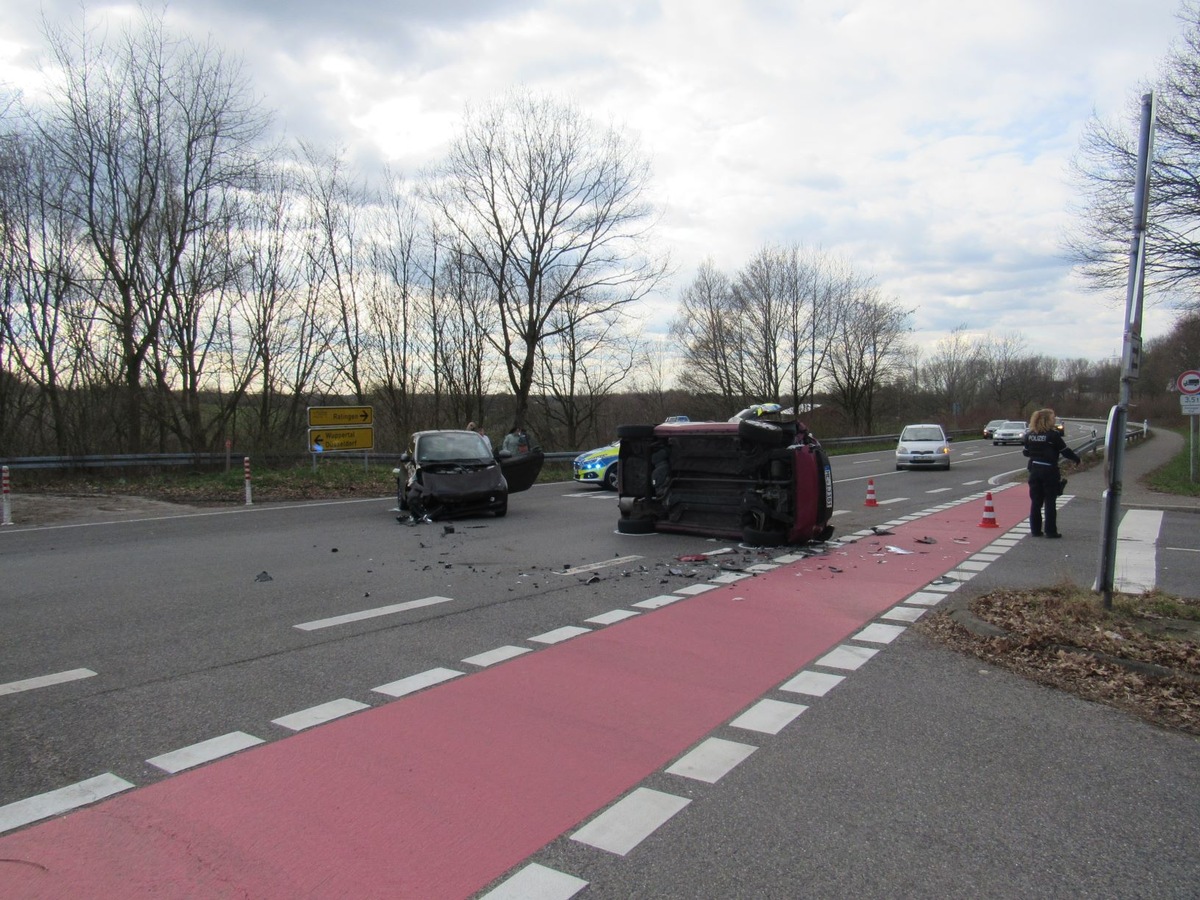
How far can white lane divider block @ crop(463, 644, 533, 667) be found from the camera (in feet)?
18.0

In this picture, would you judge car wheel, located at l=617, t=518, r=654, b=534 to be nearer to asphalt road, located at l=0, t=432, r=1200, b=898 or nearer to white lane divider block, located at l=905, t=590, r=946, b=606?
asphalt road, located at l=0, t=432, r=1200, b=898

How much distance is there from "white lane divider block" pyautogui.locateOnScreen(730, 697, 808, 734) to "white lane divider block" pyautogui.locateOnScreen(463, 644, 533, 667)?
1.83 metres

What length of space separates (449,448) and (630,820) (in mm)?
12626

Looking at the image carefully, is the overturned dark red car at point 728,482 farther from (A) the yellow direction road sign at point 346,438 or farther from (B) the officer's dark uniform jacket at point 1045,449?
(A) the yellow direction road sign at point 346,438

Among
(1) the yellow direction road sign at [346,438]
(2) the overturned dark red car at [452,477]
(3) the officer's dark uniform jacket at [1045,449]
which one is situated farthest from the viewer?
(1) the yellow direction road sign at [346,438]

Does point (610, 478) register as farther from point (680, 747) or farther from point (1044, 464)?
point (680, 747)

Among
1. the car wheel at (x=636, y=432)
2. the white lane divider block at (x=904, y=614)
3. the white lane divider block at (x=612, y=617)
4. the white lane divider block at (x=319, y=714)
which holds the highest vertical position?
the car wheel at (x=636, y=432)

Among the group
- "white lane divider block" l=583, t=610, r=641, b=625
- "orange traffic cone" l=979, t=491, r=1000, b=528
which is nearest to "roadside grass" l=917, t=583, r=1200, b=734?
"white lane divider block" l=583, t=610, r=641, b=625

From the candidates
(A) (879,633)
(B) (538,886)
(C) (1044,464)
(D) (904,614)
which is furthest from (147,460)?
(B) (538,886)

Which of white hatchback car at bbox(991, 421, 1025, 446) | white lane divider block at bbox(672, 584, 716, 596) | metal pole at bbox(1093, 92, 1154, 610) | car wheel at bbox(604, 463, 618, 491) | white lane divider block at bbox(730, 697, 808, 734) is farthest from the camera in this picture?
white hatchback car at bbox(991, 421, 1025, 446)

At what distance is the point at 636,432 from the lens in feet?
40.2

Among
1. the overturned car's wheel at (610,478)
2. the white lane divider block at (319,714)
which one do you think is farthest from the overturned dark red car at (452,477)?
the white lane divider block at (319,714)

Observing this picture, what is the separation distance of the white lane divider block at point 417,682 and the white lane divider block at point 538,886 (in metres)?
2.19

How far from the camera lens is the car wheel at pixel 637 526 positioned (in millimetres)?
12195
